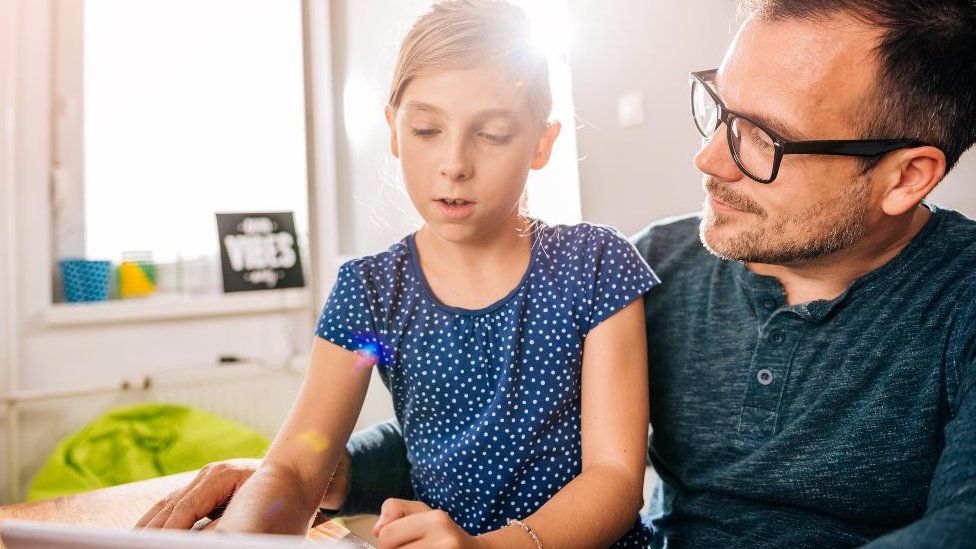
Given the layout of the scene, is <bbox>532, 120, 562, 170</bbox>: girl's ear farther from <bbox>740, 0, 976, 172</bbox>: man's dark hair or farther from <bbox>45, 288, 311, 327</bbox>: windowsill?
<bbox>45, 288, 311, 327</bbox>: windowsill

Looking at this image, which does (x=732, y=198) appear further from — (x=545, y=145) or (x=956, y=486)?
(x=956, y=486)

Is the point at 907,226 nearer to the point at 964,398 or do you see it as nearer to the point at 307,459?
the point at 964,398

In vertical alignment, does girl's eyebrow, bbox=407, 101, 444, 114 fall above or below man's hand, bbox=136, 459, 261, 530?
above

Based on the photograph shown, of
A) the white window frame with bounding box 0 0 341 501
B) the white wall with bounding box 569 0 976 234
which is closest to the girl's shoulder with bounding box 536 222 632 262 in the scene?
the white wall with bounding box 569 0 976 234

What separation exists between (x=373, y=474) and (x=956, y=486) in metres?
0.76

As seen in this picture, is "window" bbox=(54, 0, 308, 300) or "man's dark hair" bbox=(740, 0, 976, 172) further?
"window" bbox=(54, 0, 308, 300)

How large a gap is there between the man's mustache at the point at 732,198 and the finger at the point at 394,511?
0.62 m

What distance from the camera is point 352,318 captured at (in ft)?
3.38

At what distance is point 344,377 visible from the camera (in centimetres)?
101

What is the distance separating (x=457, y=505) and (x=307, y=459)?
8.9 inches

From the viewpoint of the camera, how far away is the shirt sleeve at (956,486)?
0.54 metres

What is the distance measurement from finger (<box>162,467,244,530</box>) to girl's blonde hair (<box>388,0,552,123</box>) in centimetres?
55

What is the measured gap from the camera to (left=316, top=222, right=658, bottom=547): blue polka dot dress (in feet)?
3.22

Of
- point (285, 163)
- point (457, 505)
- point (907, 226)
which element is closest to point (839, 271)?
point (907, 226)
